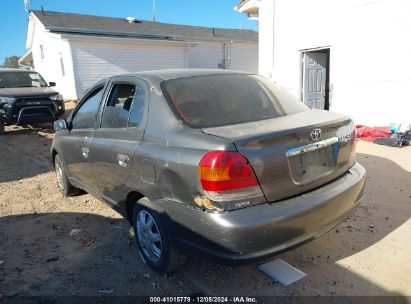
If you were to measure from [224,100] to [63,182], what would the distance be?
9.95 feet

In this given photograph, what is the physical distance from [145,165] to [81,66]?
1524 cm

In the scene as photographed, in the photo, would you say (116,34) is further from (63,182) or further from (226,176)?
(226,176)

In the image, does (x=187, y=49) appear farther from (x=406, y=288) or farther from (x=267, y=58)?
(x=406, y=288)

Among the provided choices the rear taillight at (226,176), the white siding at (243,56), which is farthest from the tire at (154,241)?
the white siding at (243,56)

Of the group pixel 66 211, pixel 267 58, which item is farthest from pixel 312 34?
pixel 66 211

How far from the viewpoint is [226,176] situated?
2.32m

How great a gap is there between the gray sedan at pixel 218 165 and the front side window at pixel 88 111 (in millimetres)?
187

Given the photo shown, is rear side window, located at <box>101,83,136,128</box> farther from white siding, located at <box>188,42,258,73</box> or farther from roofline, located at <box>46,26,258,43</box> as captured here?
white siding, located at <box>188,42,258,73</box>

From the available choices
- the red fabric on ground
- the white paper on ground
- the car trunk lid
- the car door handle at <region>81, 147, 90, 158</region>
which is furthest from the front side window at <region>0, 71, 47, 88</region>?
the white paper on ground

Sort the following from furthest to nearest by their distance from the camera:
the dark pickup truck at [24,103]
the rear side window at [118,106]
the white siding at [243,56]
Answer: the white siding at [243,56]
the dark pickup truck at [24,103]
the rear side window at [118,106]

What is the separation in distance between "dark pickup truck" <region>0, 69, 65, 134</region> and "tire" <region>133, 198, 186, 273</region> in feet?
26.5

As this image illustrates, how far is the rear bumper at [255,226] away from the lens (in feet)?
7.60

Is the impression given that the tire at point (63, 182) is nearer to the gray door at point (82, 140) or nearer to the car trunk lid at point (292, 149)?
the gray door at point (82, 140)

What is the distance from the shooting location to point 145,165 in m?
2.84
